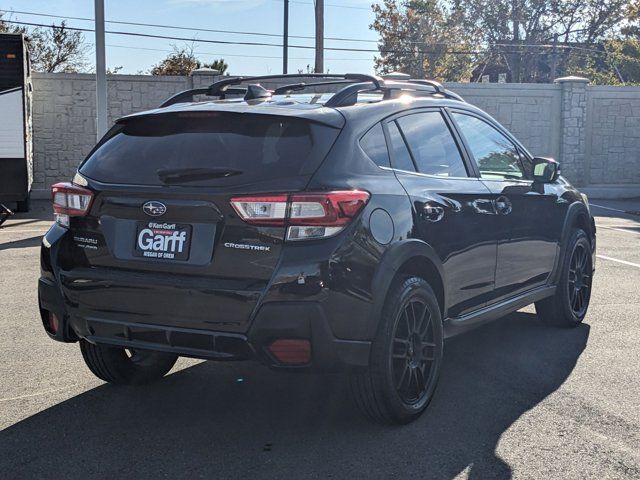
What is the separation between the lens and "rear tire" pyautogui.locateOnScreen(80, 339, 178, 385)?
15.5ft

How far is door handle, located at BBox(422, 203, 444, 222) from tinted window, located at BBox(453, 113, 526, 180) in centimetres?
85

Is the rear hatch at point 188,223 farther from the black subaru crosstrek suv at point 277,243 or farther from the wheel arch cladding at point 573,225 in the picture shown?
the wheel arch cladding at point 573,225

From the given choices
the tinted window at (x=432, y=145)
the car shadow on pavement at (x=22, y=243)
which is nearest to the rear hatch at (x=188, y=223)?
the tinted window at (x=432, y=145)

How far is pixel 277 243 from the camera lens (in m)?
3.67

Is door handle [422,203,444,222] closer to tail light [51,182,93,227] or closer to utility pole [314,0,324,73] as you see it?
tail light [51,182,93,227]

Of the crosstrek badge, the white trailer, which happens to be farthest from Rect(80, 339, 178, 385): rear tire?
the white trailer

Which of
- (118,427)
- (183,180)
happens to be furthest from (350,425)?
(183,180)

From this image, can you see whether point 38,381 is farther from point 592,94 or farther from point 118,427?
point 592,94

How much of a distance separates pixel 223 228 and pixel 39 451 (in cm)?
138

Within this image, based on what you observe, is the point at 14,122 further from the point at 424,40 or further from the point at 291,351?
the point at 424,40

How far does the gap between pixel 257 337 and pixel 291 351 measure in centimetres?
17

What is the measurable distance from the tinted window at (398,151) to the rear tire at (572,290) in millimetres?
2248

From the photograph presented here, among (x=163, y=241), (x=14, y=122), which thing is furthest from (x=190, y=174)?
(x=14, y=122)

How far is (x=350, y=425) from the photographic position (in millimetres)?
4246
